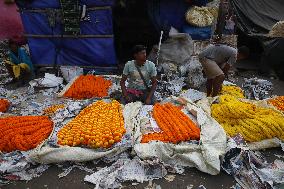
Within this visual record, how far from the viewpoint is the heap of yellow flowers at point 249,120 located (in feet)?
16.2

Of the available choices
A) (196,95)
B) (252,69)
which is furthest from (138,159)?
(252,69)

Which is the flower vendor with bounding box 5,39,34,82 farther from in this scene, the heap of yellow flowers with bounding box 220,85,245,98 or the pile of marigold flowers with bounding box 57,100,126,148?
the heap of yellow flowers with bounding box 220,85,245,98

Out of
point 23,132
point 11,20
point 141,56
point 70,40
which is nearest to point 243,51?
point 141,56

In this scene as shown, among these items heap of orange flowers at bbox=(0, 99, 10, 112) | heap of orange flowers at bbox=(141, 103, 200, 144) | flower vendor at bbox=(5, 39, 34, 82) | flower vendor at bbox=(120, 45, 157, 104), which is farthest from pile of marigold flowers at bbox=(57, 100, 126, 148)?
flower vendor at bbox=(5, 39, 34, 82)

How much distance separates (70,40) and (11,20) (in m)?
4.08

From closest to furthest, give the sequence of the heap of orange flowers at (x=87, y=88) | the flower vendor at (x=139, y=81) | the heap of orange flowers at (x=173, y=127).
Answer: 1. the heap of orange flowers at (x=173, y=127)
2. the flower vendor at (x=139, y=81)
3. the heap of orange flowers at (x=87, y=88)

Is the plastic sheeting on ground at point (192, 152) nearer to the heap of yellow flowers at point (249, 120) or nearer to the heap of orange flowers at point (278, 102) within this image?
the heap of yellow flowers at point (249, 120)

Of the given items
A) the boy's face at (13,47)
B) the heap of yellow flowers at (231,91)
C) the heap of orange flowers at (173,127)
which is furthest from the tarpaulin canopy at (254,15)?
the boy's face at (13,47)

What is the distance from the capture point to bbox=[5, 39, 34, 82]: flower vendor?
8.15 metres

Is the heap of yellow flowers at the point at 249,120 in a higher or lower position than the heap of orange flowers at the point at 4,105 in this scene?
higher

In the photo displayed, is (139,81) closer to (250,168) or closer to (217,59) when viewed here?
(217,59)

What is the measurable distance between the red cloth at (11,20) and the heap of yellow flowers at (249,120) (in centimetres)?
857

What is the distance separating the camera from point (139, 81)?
6359 mm

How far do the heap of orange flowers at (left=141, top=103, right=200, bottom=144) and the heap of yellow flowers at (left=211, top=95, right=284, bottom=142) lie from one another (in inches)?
24.7
